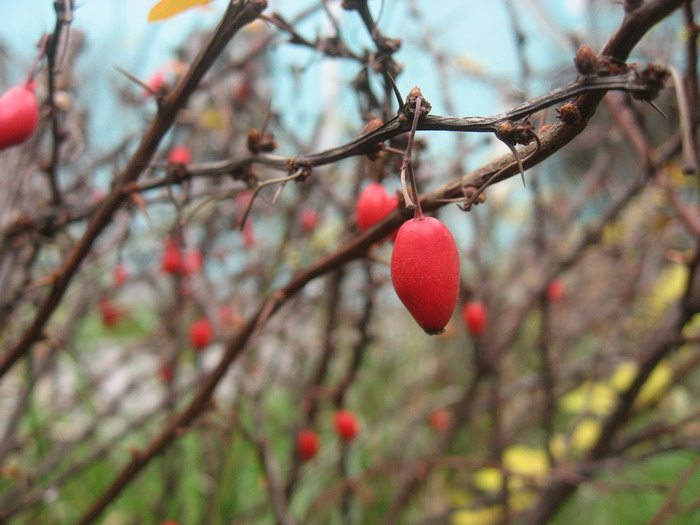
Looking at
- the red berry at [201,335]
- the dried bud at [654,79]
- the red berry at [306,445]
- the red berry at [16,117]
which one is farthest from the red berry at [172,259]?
the dried bud at [654,79]

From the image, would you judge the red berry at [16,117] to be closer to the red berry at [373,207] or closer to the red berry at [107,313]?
the red berry at [373,207]

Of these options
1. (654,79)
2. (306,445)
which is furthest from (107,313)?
(654,79)

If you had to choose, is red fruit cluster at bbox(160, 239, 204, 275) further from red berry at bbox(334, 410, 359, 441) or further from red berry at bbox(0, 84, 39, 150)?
red berry at bbox(0, 84, 39, 150)

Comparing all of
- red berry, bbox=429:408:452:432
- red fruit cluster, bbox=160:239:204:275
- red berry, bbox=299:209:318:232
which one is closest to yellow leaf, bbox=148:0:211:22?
red fruit cluster, bbox=160:239:204:275

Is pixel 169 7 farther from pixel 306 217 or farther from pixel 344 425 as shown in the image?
pixel 306 217

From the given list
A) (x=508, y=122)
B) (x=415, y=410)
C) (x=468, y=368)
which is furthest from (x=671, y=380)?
(x=508, y=122)

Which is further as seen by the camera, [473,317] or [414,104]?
[473,317]

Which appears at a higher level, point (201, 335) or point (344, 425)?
point (201, 335)
